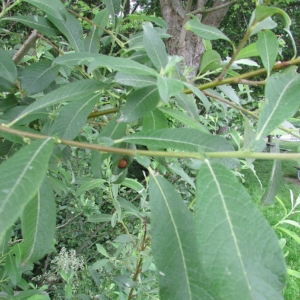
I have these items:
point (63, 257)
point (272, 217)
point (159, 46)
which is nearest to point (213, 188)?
point (159, 46)

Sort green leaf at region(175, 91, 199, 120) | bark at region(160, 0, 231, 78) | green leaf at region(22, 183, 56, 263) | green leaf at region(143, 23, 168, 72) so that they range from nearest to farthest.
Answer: green leaf at region(22, 183, 56, 263) → green leaf at region(143, 23, 168, 72) → green leaf at region(175, 91, 199, 120) → bark at region(160, 0, 231, 78)

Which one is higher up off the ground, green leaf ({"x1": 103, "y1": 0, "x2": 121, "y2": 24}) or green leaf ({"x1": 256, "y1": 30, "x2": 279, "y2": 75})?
green leaf ({"x1": 103, "y1": 0, "x2": 121, "y2": 24})

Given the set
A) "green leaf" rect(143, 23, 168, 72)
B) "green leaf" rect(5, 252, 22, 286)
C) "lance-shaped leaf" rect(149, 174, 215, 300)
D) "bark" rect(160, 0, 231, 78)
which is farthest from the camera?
"bark" rect(160, 0, 231, 78)

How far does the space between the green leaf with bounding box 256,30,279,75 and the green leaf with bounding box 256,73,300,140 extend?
85 millimetres

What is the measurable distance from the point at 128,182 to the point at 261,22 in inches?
33.1

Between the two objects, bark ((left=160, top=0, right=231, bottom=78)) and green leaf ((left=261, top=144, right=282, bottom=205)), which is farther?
bark ((left=160, top=0, right=231, bottom=78))

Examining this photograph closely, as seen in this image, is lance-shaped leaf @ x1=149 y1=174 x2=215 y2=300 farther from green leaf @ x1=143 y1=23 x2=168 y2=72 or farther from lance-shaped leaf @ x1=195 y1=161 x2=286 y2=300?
green leaf @ x1=143 y1=23 x2=168 y2=72

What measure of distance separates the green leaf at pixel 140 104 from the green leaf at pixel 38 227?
218mm

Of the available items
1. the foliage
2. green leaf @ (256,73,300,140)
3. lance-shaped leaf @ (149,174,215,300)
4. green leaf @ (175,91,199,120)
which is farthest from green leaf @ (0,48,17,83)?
green leaf @ (256,73,300,140)

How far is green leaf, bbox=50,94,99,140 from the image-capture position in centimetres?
74

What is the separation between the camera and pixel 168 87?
54 cm

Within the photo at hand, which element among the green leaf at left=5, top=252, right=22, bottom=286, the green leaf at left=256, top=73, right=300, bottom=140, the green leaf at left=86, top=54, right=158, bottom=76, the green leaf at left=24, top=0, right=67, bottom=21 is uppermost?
the green leaf at left=24, top=0, right=67, bottom=21

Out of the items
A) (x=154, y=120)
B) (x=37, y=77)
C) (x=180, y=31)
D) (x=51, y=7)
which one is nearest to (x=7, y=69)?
(x=37, y=77)

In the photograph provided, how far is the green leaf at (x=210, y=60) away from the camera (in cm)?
91
